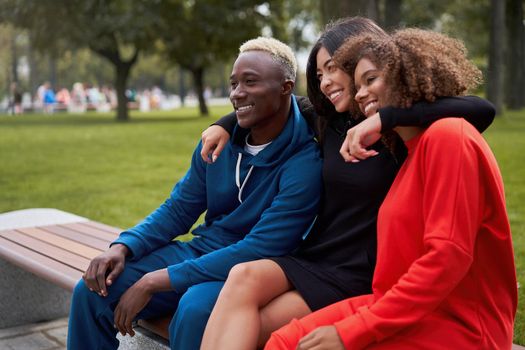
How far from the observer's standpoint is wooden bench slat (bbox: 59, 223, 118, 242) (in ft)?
15.0

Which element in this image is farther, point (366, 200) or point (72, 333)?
point (72, 333)

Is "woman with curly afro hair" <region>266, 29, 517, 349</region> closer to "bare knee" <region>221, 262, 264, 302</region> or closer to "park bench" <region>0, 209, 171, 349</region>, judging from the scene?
"bare knee" <region>221, 262, 264, 302</region>

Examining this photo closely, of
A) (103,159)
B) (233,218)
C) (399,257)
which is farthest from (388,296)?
(103,159)

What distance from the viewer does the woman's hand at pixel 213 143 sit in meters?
3.24

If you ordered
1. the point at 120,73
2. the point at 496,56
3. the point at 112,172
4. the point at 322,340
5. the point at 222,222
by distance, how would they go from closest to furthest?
the point at 322,340
the point at 222,222
the point at 112,172
the point at 496,56
the point at 120,73

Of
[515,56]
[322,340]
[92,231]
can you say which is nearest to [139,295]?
[322,340]

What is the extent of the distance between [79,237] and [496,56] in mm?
20196

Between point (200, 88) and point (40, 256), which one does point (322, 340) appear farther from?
point (200, 88)

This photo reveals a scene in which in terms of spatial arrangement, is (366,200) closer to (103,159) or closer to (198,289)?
(198,289)

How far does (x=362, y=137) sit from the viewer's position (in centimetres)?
230

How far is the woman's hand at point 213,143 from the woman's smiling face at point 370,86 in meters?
0.94

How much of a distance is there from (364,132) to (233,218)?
1.06 meters

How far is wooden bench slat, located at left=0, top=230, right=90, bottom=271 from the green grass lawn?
240 cm

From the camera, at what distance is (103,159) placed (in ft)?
42.0
